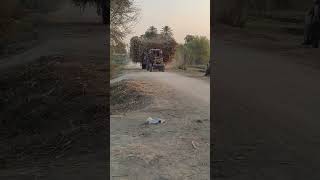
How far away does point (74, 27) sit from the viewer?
537 cm

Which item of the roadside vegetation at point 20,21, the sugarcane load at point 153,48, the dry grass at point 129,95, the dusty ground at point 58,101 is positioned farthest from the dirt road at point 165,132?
the roadside vegetation at point 20,21

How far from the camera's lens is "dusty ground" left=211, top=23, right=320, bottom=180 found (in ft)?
16.4

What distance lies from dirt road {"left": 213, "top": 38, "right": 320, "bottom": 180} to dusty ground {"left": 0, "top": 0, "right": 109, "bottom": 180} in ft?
4.54

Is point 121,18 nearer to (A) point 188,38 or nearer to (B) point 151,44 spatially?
(B) point 151,44

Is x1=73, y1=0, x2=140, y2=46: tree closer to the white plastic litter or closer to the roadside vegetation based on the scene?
the roadside vegetation

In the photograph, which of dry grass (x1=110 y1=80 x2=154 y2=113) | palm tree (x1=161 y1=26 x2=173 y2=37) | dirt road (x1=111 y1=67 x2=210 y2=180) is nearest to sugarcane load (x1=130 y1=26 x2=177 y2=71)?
palm tree (x1=161 y1=26 x2=173 y2=37)

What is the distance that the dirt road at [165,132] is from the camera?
523 cm

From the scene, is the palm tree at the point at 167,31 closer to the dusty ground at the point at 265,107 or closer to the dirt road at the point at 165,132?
the dirt road at the point at 165,132

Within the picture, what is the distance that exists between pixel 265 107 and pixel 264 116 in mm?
102

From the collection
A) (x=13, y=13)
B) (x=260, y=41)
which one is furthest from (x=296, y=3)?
(x=13, y=13)

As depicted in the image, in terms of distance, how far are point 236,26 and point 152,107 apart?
5.20 ft

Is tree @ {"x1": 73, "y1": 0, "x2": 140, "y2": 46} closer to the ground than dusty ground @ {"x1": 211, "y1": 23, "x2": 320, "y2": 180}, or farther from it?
farther from it

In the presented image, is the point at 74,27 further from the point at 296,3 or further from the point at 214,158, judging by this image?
the point at 296,3

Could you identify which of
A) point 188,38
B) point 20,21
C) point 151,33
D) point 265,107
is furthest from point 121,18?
point 265,107
